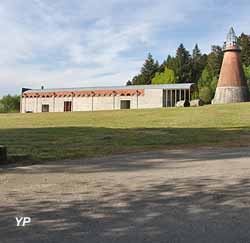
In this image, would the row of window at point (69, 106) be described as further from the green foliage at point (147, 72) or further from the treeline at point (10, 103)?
the green foliage at point (147, 72)

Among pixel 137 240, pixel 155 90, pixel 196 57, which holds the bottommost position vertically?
pixel 137 240

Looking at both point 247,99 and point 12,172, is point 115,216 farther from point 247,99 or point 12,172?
point 247,99

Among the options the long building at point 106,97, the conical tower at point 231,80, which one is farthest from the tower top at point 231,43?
the long building at point 106,97

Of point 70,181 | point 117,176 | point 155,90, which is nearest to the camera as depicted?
point 70,181

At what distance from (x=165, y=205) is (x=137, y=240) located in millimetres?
1323

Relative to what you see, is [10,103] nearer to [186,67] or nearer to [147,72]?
[147,72]

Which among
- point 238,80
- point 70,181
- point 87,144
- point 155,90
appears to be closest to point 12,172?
point 70,181

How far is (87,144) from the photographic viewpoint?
13.6 metres

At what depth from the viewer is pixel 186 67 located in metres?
102

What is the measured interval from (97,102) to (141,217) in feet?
197

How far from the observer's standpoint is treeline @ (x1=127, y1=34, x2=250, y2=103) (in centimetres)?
8881

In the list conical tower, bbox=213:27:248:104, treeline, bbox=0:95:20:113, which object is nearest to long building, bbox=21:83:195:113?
conical tower, bbox=213:27:248:104

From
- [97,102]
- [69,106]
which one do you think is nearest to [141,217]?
[97,102]

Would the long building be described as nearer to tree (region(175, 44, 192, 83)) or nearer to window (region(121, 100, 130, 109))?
window (region(121, 100, 130, 109))
